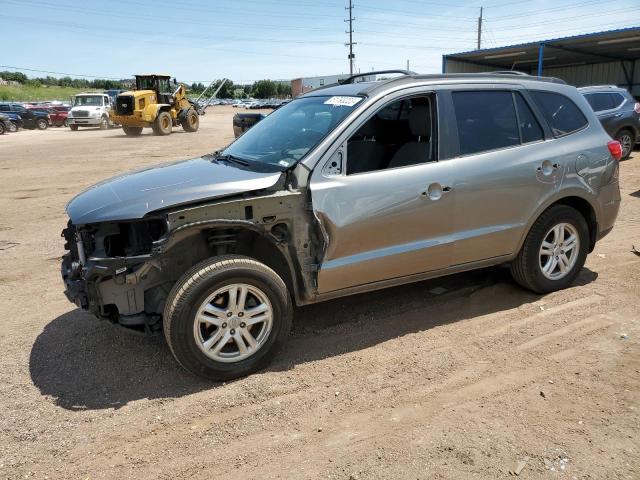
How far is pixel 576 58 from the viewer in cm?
2959

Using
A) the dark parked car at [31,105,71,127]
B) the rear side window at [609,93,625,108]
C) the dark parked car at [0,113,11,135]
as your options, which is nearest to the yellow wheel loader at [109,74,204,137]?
the dark parked car at [0,113,11,135]

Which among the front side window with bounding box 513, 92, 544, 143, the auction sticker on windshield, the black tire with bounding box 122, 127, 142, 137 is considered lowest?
the black tire with bounding box 122, 127, 142, 137

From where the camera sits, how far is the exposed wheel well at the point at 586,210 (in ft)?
15.1

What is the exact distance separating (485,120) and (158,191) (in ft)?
8.46

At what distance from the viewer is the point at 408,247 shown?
3.85 metres

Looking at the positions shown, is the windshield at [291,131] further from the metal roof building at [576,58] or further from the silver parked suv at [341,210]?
the metal roof building at [576,58]

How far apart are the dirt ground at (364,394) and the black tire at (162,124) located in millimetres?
22883

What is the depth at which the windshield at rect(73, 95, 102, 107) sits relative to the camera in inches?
1316

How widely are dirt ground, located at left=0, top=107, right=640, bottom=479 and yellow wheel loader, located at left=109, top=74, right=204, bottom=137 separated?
74.5 feet

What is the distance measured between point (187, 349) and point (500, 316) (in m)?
2.51

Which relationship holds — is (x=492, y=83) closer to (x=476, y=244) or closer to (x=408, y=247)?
(x=476, y=244)

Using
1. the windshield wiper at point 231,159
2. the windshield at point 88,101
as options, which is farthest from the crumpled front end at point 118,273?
the windshield at point 88,101

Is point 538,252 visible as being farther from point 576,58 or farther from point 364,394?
point 576,58

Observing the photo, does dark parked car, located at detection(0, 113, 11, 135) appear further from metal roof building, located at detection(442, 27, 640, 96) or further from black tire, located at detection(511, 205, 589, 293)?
black tire, located at detection(511, 205, 589, 293)
